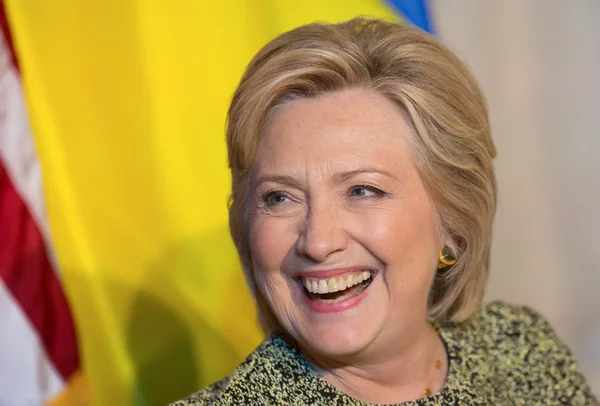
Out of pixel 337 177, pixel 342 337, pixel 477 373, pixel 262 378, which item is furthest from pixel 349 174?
pixel 477 373

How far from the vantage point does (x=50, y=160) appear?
6.39ft

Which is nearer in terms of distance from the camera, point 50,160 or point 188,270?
point 50,160

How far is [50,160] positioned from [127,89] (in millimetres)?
263

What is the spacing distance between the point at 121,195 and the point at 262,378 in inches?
29.9

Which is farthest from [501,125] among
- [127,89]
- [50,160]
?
[50,160]

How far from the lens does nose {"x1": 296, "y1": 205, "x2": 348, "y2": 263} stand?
1301 millimetres

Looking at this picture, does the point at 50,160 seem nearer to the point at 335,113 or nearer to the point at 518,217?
the point at 335,113

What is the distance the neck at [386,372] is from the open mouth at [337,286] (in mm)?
122

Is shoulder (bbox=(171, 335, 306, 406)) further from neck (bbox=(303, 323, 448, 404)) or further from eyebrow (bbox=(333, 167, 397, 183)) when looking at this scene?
eyebrow (bbox=(333, 167, 397, 183))

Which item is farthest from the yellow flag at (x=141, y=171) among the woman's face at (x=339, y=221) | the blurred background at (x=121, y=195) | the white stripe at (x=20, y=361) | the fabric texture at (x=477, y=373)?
the woman's face at (x=339, y=221)

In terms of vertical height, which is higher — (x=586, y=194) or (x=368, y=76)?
(x=368, y=76)

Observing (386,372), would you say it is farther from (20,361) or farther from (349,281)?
(20,361)

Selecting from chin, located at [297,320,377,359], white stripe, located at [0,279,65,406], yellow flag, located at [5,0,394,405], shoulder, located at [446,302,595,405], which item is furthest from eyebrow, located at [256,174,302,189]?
white stripe, located at [0,279,65,406]

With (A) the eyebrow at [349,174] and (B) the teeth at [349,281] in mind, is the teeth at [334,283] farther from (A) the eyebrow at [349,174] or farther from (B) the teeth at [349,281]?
(A) the eyebrow at [349,174]
